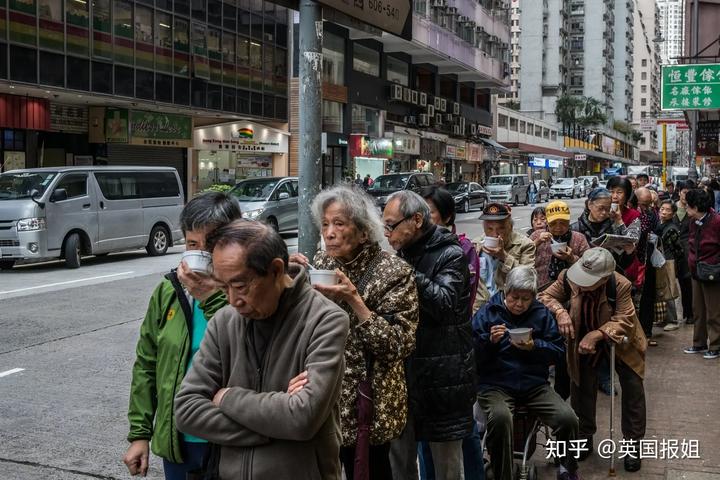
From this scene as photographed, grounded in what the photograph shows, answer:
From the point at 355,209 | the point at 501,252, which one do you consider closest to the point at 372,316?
the point at 355,209

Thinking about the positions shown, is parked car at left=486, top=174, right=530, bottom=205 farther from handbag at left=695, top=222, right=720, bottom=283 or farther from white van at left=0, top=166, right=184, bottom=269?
handbag at left=695, top=222, right=720, bottom=283

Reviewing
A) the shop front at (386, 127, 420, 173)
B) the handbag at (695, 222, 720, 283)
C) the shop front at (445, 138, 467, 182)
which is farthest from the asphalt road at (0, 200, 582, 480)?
the shop front at (445, 138, 467, 182)

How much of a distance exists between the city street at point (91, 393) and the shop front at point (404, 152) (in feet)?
107

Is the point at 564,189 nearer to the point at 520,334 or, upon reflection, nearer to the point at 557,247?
the point at 557,247

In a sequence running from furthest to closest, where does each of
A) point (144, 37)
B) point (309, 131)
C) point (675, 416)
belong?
point (144, 37) < point (675, 416) < point (309, 131)

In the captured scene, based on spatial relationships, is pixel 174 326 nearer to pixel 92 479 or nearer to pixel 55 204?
pixel 92 479

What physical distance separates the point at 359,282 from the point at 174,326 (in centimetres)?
75

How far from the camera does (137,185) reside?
17656 millimetres

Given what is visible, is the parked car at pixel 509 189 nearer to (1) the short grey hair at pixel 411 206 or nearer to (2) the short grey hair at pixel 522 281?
(2) the short grey hair at pixel 522 281

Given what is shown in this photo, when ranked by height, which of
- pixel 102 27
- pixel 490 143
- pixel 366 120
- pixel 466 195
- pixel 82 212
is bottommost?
pixel 82 212

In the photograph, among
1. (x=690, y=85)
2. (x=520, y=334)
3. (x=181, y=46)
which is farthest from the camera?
(x=181, y=46)

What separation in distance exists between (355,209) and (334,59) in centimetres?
3626

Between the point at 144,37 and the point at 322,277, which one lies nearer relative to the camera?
the point at 322,277

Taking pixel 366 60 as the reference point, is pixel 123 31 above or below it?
below
